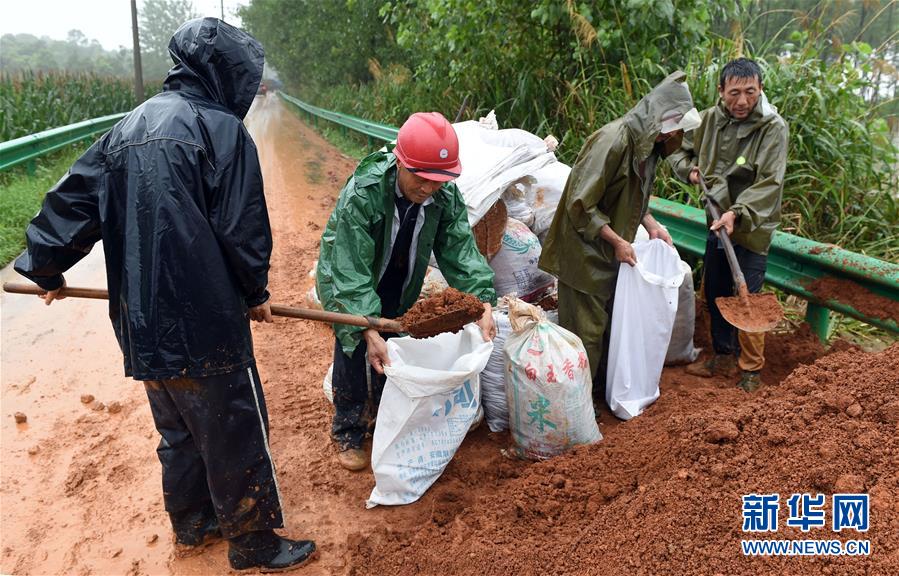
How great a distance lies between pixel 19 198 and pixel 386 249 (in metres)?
5.58

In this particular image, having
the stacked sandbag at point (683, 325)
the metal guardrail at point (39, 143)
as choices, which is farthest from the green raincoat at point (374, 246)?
the metal guardrail at point (39, 143)

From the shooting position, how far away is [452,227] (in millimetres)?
3150

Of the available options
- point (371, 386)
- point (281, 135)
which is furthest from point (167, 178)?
point (281, 135)

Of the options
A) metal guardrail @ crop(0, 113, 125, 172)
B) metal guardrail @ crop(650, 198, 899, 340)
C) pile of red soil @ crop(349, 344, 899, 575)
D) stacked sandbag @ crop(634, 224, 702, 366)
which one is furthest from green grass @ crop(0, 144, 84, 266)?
metal guardrail @ crop(650, 198, 899, 340)

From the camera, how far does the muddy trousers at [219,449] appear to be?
7.78ft

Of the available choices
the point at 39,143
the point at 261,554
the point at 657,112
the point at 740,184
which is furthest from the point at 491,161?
the point at 39,143

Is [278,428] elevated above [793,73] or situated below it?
below

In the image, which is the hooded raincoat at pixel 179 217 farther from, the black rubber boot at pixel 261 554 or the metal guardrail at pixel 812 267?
the metal guardrail at pixel 812 267

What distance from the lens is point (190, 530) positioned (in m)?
2.68

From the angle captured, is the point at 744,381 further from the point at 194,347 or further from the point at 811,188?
the point at 194,347

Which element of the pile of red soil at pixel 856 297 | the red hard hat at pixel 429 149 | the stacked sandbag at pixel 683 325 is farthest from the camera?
the stacked sandbag at pixel 683 325

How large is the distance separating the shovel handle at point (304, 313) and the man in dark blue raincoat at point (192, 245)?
8cm

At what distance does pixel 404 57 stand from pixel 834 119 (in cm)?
1496

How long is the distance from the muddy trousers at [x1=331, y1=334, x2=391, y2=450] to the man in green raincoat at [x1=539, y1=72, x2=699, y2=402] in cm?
108
